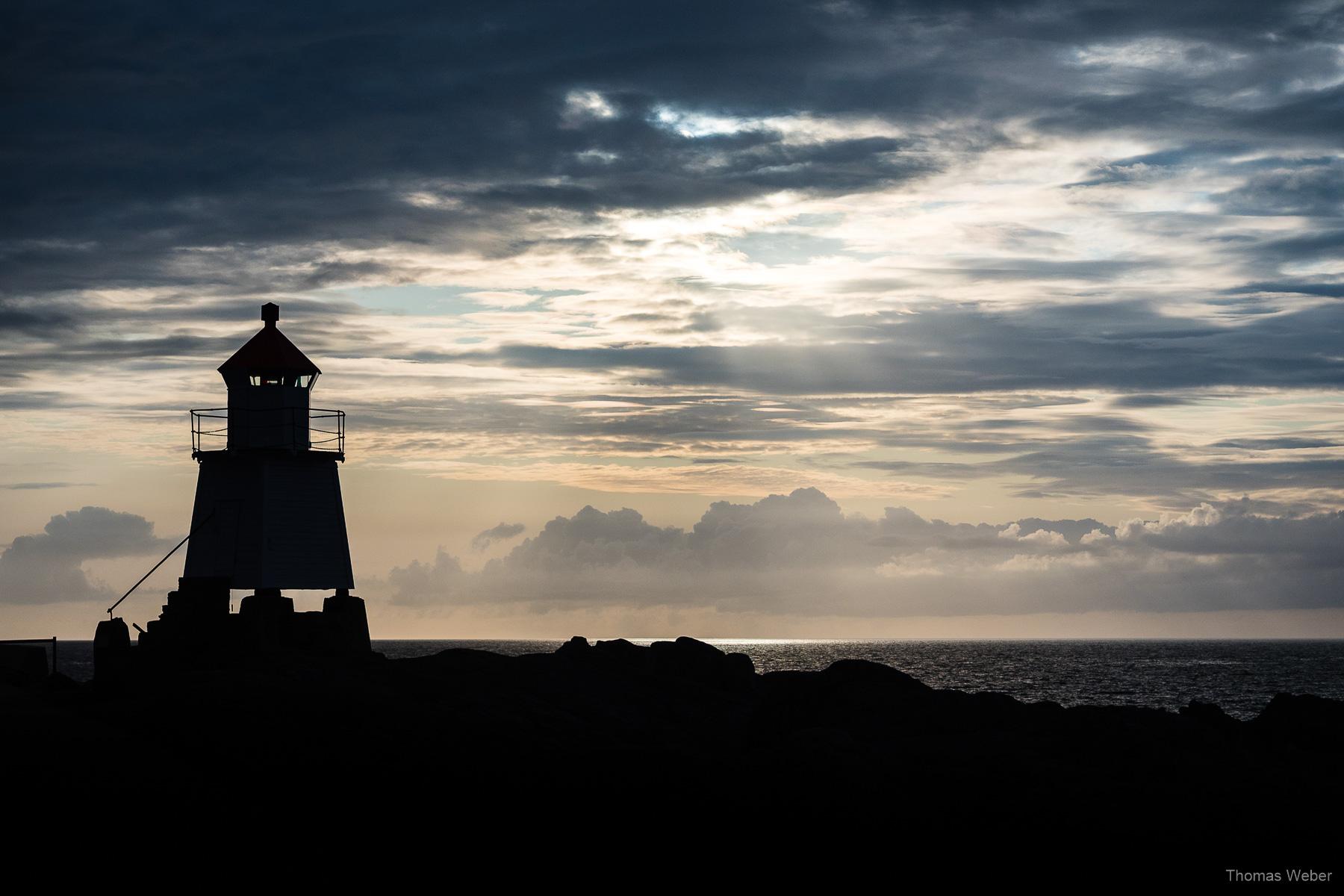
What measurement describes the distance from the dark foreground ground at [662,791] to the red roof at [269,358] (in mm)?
15418

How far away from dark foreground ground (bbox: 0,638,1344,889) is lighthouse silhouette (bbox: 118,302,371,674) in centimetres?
1275

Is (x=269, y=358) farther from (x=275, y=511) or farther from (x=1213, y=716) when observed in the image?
(x=1213, y=716)

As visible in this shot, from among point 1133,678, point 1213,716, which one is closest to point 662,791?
point 1213,716

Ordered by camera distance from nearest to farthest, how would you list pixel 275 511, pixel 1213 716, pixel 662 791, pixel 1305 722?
pixel 662 791
pixel 1305 722
pixel 1213 716
pixel 275 511

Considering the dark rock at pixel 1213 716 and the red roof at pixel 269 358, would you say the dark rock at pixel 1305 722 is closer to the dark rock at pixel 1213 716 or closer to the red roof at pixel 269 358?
the dark rock at pixel 1213 716

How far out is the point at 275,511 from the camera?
34656mm

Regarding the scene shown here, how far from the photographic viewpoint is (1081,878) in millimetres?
16016

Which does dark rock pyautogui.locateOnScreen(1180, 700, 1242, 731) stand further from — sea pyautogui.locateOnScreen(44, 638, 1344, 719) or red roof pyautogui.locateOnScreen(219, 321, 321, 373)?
sea pyautogui.locateOnScreen(44, 638, 1344, 719)

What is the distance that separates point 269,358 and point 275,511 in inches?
166

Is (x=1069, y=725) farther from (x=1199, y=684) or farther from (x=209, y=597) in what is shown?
(x=1199, y=684)

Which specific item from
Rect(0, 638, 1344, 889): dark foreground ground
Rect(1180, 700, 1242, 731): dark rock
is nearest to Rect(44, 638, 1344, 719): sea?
Rect(1180, 700, 1242, 731): dark rock

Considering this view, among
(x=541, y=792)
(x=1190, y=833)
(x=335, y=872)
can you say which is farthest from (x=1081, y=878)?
(x=335, y=872)

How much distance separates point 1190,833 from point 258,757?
12296mm

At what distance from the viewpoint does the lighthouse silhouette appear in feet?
112
